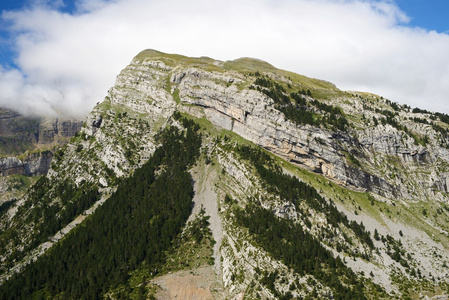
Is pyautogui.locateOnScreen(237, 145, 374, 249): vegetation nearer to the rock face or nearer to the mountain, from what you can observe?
the mountain

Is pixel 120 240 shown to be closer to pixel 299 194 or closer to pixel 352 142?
pixel 299 194

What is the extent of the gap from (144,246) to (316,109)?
116256 millimetres

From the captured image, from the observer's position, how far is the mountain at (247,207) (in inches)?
4208

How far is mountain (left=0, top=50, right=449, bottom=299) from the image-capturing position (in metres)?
107

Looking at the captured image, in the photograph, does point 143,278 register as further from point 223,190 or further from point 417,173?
point 417,173

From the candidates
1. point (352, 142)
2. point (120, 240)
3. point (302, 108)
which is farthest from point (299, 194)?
point (120, 240)

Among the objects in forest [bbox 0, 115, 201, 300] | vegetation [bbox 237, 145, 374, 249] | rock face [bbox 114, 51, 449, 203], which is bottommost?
forest [bbox 0, 115, 201, 300]

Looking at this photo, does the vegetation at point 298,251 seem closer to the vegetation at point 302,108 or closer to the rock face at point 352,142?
the rock face at point 352,142

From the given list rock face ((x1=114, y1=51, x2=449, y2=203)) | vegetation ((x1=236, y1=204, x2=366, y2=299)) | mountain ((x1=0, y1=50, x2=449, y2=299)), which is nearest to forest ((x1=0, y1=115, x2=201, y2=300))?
mountain ((x1=0, y1=50, x2=449, y2=299))

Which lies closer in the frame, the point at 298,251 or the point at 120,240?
the point at 298,251

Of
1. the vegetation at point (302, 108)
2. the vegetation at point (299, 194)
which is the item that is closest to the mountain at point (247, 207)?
the vegetation at point (299, 194)

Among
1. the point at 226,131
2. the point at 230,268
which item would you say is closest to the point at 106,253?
the point at 230,268

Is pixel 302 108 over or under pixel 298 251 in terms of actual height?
over

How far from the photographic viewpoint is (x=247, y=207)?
5089 inches
